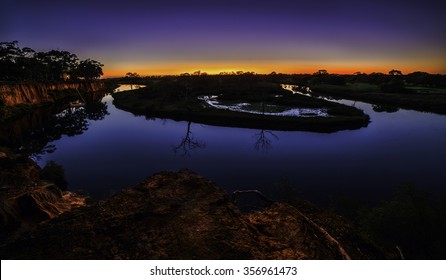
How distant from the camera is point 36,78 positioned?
86188 mm

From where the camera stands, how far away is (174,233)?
215 inches

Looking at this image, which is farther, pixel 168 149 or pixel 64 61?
pixel 64 61

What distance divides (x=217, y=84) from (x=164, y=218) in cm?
8407

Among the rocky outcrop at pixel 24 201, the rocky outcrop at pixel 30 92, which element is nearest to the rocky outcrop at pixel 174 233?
the rocky outcrop at pixel 24 201

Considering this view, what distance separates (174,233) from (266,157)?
61.8 ft

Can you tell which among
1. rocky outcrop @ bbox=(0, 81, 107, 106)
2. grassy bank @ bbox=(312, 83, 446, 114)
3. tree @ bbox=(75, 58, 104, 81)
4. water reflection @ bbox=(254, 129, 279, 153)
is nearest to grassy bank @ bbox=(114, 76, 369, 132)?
water reflection @ bbox=(254, 129, 279, 153)

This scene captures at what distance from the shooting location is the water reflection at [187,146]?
2564 centimetres

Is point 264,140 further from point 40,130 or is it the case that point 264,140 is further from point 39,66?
point 39,66

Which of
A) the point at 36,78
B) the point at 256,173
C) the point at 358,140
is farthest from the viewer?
the point at 36,78

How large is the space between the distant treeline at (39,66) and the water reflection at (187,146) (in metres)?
51.5

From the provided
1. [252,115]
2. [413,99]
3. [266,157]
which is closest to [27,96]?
[252,115]

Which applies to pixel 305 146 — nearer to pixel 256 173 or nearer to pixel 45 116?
pixel 256 173

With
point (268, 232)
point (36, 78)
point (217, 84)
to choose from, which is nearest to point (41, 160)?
point (268, 232)

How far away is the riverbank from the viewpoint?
42475 mm
